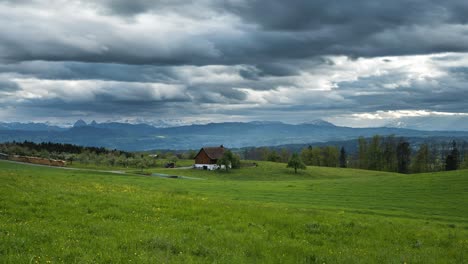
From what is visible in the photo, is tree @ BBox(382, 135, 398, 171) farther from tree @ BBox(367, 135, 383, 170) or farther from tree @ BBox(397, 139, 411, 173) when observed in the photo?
tree @ BBox(367, 135, 383, 170)

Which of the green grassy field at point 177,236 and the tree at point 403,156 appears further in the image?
the tree at point 403,156

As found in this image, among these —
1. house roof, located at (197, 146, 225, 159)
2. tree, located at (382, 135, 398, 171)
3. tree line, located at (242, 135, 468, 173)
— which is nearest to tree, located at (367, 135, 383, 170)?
tree line, located at (242, 135, 468, 173)

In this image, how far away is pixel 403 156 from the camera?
546 ft

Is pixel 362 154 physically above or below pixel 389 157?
above

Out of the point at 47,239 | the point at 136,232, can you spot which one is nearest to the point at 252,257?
the point at 136,232

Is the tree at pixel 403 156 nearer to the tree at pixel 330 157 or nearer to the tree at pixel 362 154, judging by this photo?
the tree at pixel 362 154

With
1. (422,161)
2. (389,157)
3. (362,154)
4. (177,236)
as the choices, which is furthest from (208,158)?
(177,236)

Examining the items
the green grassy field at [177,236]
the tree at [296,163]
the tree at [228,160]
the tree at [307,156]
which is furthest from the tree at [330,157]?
the green grassy field at [177,236]

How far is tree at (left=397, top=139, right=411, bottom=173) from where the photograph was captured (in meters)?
166

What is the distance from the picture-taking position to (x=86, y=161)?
154 meters

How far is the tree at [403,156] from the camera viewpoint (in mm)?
165875

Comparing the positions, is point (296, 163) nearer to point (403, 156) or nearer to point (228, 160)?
point (228, 160)

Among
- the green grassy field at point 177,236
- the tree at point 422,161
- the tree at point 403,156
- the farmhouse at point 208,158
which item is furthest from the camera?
the tree at point 403,156

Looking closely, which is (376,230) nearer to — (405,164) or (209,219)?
(209,219)
